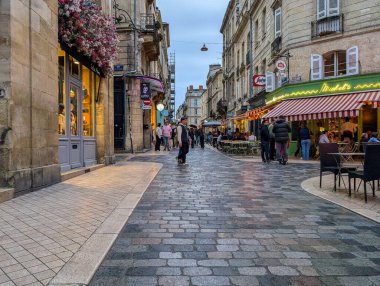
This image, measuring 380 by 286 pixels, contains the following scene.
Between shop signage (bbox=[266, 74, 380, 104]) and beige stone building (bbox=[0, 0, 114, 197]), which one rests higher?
shop signage (bbox=[266, 74, 380, 104])

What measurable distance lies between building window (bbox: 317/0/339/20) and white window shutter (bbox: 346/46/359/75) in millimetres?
2011

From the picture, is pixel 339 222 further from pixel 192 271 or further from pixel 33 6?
pixel 33 6

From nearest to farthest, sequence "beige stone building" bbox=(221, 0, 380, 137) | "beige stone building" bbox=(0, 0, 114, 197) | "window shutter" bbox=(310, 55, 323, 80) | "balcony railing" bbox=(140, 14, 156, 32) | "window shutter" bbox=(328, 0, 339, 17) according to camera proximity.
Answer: "beige stone building" bbox=(0, 0, 114, 197) → "beige stone building" bbox=(221, 0, 380, 137) → "window shutter" bbox=(328, 0, 339, 17) → "window shutter" bbox=(310, 55, 323, 80) → "balcony railing" bbox=(140, 14, 156, 32)

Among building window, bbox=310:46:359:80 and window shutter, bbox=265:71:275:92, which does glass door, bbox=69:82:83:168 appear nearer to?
building window, bbox=310:46:359:80

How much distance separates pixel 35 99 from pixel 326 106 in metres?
12.7

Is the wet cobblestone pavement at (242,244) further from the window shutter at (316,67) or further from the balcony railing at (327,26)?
the balcony railing at (327,26)

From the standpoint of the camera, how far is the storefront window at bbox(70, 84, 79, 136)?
33.2ft

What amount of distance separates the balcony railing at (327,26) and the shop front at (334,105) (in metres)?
2.29

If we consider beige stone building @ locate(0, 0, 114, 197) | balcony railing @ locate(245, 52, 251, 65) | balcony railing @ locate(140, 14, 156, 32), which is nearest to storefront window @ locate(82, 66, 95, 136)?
beige stone building @ locate(0, 0, 114, 197)

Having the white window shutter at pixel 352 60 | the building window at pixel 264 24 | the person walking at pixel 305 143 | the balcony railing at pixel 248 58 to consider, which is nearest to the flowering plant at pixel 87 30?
the person walking at pixel 305 143

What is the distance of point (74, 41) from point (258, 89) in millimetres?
20275

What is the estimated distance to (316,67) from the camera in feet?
60.5

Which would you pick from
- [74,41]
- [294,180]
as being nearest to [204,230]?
[294,180]

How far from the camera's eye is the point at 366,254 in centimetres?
358
